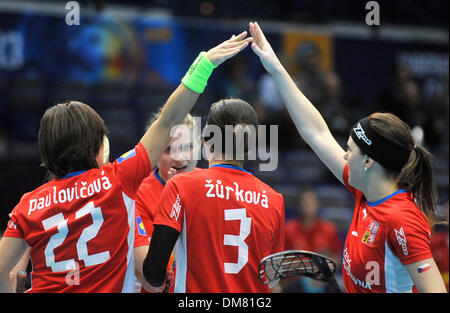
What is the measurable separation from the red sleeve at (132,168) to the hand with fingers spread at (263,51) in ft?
2.50

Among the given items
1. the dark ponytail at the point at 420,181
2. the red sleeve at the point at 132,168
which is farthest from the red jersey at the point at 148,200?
the dark ponytail at the point at 420,181

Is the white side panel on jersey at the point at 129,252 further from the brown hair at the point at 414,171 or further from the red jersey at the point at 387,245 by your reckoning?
the brown hair at the point at 414,171

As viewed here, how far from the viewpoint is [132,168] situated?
7.94 feet

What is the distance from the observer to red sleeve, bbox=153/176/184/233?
→ 242cm

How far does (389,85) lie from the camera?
10.1 m

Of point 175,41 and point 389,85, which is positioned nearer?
point 175,41

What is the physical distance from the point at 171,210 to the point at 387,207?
905 millimetres

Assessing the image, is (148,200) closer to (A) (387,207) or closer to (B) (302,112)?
(B) (302,112)

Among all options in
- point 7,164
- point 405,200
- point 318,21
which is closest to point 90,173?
point 405,200

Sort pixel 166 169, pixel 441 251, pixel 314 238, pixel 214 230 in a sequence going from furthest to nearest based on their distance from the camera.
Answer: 1. pixel 314 238
2. pixel 441 251
3. pixel 166 169
4. pixel 214 230

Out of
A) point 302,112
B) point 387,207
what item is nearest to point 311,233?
point 302,112

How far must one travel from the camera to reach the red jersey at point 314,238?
6.72 meters

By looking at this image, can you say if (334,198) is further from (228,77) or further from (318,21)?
(318,21)
